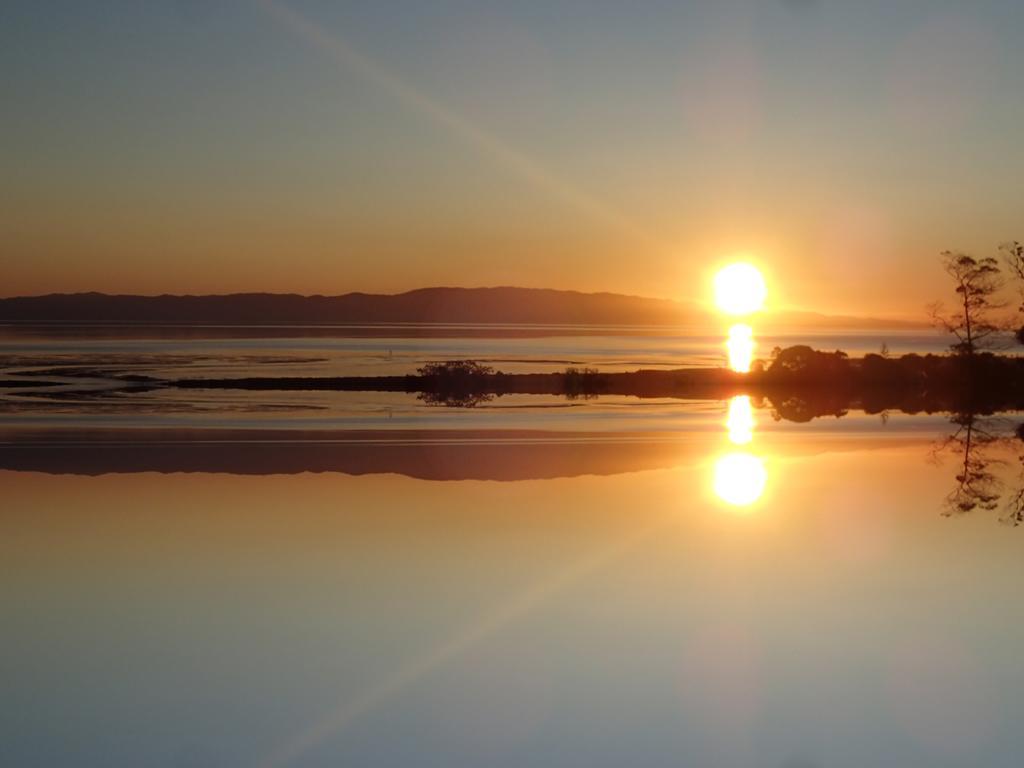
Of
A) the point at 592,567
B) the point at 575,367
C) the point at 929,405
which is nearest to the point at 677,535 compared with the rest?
the point at 592,567

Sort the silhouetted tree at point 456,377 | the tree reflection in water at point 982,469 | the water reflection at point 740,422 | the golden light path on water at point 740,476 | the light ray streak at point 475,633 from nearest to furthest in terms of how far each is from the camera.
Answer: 1. the light ray streak at point 475,633
2. the tree reflection in water at point 982,469
3. the golden light path on water at point 740,476
4. the water reflection at point 740,422
5. the silhouetted tree at point 456,377

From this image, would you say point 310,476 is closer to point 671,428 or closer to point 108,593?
point 108,593

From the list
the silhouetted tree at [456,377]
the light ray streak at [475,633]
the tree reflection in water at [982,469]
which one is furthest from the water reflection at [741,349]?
the light ray streak at [475,633]

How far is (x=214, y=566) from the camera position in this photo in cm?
582

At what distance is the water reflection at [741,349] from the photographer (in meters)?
34.4

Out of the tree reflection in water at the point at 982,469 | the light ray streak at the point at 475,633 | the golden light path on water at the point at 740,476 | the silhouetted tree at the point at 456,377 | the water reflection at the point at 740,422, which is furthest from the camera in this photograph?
the silhouetted tree at the point at 456,377

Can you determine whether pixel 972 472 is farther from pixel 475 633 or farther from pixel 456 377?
pixel 456 377

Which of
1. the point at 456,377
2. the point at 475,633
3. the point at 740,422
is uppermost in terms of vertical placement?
the point at 456,377

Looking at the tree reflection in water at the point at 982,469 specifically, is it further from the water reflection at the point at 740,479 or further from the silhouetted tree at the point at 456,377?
the silhouetted tree at the point at 456,377

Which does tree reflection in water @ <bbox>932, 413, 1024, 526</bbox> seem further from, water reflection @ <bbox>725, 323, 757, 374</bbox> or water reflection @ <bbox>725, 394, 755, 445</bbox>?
water reflection @ <bbox>725, 323, 757, 374</bbox>

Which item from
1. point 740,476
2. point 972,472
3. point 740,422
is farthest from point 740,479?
point 740,422

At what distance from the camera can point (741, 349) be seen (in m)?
42.1

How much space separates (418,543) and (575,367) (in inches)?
1056

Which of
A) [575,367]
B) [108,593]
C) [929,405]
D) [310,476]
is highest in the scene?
[575,367]
